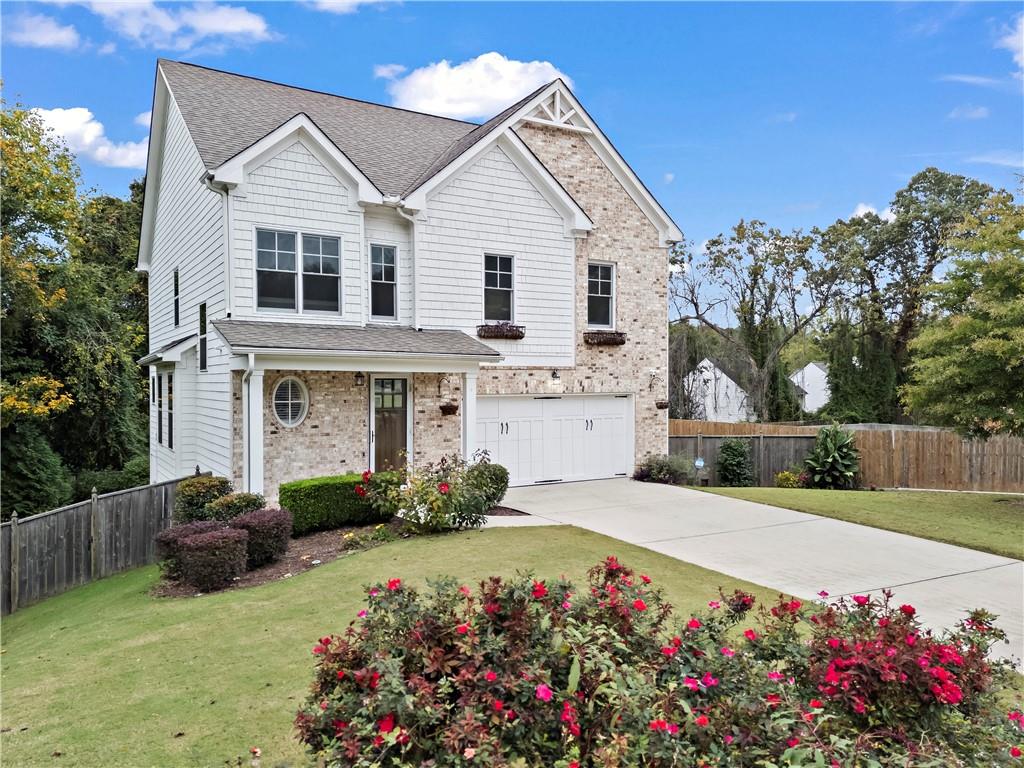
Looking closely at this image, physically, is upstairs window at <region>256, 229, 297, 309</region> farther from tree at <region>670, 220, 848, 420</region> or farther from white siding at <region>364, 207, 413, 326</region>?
tree at <region>670, 220, 848, 420</region>

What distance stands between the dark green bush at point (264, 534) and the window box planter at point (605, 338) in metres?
Result: 8.71

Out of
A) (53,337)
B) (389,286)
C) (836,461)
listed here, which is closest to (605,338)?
(389,286)

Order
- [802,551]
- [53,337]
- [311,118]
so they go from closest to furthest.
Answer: [802,551], [311,118], [53,337]

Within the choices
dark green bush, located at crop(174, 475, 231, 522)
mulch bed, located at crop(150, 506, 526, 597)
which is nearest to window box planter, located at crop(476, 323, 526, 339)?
mulch bed, located at crop(150, 506, 526, 597)

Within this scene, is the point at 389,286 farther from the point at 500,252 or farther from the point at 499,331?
the point at 500,252

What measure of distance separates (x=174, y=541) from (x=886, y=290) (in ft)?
111

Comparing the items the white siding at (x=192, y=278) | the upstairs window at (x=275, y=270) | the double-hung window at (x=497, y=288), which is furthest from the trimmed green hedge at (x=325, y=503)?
the double-hung window at (x=497, y=288)

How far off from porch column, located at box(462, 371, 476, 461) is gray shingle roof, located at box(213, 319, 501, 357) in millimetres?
670

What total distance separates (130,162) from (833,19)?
32.8 metres

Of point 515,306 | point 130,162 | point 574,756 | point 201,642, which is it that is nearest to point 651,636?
point 574,756

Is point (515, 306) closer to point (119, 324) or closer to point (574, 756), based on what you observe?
point (574, 756)

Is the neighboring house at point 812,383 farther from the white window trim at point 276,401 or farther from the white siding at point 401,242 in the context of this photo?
the white window trim at point 276,401

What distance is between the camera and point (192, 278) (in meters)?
14.3

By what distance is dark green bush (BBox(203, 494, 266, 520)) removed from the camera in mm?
10188
